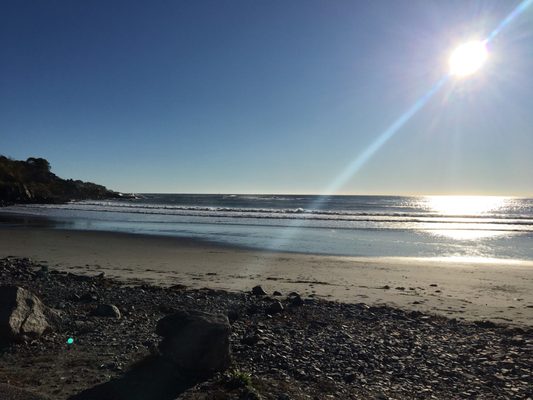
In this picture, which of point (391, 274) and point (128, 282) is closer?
point (128, 282)

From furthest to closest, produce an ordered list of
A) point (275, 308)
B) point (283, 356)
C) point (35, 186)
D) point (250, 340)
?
point (35, 186), point (275, 308), point (250, 340), point (283, 356)

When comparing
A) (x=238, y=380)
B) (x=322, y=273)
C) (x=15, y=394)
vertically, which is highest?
(x=322, y=273)

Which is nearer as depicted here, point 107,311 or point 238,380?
point 238,380

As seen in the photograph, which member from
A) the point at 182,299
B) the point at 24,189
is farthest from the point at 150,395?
the point at 24,189

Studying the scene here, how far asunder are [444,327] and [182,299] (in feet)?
15.7

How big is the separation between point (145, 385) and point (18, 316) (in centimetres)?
218

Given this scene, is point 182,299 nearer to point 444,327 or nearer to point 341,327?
point 341,327

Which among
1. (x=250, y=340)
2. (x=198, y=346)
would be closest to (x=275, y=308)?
(x=250, y=340)

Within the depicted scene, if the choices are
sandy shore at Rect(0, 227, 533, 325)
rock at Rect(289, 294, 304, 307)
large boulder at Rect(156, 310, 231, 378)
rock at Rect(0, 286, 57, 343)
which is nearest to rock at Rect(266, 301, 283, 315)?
rock at Rect(289, 294, 304, 307)

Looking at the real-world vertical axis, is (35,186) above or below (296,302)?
above

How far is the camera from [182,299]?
8.76m

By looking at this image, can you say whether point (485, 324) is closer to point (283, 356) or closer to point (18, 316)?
point (283, 356)

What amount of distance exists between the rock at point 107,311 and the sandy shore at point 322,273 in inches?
136

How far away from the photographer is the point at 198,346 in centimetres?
501
